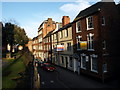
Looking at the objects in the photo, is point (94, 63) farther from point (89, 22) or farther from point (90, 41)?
point (89, 22)

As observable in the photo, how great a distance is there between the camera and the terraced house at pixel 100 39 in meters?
16.1

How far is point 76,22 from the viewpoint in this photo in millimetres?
21672

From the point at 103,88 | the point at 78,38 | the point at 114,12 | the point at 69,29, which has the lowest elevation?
the point at 103,88

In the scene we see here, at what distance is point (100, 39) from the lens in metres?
16.0

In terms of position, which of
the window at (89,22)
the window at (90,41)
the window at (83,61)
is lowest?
the window at (83,61)

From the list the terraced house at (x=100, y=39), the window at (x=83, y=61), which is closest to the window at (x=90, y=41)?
the terraced house at (x=100, y=39)

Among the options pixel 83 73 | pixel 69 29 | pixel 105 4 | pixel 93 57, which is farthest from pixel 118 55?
pixel 69 29

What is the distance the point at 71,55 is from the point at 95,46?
26.0 ft

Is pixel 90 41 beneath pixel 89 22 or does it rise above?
beneath

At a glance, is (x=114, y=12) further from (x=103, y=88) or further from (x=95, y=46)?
(x=103, y=88)

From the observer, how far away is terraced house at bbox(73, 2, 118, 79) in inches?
635

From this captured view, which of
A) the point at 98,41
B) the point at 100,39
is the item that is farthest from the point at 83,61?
the point at 100,39

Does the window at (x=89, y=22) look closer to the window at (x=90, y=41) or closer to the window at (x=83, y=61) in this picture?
the window at (x=90, y=41)

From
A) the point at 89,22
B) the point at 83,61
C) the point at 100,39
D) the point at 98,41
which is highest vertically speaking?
the point at 89,22
